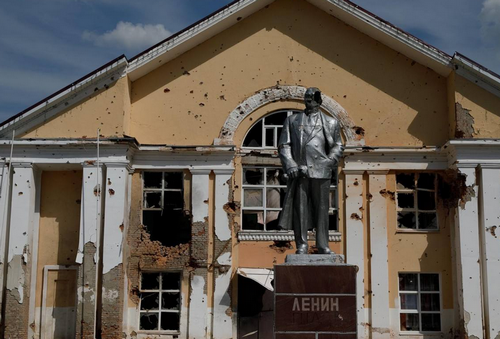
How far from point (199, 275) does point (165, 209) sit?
5.62 ft

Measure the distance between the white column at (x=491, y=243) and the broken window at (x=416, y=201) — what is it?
1186 millimetres

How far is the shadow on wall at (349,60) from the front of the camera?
16188mm

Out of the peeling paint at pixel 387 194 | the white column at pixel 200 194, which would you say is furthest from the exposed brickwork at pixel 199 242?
the peeling paint at pixel 387 194

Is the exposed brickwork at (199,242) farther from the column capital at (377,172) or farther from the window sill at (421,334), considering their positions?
the window sill at (421,334)

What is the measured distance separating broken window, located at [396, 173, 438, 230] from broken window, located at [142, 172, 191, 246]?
4.89 metres

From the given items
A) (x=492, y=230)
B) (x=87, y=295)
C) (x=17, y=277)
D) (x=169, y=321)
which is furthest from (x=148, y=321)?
(x=492, y=230)

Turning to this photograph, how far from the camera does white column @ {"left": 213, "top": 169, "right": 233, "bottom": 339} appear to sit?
15211mm

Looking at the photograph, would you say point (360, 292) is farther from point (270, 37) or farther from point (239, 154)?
point (270, 37)

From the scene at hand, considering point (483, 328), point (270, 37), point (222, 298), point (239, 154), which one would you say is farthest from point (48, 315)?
point (483, 328)

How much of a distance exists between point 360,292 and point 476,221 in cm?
295

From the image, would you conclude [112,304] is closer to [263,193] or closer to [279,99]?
[263,193]

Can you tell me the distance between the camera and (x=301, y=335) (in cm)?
902

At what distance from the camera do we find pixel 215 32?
16.3 metres

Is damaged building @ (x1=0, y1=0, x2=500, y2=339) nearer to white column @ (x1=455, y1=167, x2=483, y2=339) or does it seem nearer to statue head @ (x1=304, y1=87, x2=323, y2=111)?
white column @ (x1=455, y1=167, x2=483, y2=339)
